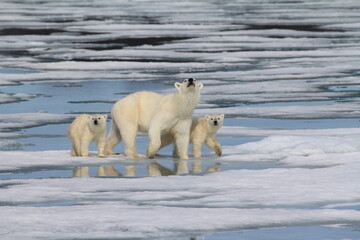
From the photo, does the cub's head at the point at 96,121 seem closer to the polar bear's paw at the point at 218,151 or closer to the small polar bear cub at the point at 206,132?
the small polar bear cub at the point at 206,132

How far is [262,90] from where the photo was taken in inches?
561

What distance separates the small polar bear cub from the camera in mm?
9000

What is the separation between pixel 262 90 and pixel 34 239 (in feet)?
29.0

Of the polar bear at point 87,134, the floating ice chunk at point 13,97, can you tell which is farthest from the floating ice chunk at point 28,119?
the polar bear at point 87,134

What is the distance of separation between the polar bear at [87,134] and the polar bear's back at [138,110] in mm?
183

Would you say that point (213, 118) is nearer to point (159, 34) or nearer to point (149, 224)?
point (149, 224)

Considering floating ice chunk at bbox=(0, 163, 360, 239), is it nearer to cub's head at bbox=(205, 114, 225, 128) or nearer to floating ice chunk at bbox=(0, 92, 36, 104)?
cub's head at bbox=(205, 114, 225, 128)

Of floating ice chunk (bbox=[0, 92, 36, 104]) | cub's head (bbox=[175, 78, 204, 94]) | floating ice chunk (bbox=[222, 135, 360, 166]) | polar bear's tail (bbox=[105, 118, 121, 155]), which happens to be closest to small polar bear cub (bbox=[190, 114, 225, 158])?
floating ice chunk (bbox=[222, 135, 360, 166])

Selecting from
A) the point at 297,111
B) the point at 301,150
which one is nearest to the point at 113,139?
the point at 301,150

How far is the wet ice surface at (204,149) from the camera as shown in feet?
20.1

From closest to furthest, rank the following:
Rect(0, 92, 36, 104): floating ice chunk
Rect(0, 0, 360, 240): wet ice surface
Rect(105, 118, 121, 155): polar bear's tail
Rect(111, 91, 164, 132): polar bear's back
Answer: Rect(0, 0, 360, 240): wet ice surface, Rect(111, 91, 164, 132): polar bear's back, Rect(105, 118, 121, 155): polar bear's tail, Rect(0, 92, 36, 104): floating ice chunk

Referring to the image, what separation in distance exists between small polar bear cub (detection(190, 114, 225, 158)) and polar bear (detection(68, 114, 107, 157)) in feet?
2.37

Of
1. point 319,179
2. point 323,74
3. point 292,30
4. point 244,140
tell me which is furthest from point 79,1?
point 319,179

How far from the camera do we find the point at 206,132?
29.8ft
